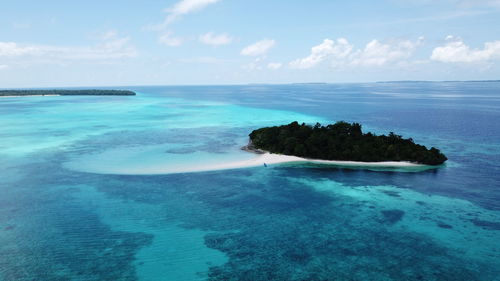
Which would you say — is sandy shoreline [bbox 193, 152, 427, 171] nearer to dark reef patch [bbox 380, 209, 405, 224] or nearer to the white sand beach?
the white sand beach

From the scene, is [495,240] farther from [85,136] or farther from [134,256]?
[85,136]

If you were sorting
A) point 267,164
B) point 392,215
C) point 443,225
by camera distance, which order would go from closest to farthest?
point 443,225
point 392,215
point 267,164

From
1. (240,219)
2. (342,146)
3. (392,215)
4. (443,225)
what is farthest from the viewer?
(342,146)

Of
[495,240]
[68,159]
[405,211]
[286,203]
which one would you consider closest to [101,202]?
[286,203]

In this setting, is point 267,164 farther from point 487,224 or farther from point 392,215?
point 487,224

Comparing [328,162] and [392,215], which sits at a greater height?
[328,162]

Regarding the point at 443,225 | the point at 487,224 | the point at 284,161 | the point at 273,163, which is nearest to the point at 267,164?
the point at 273,163

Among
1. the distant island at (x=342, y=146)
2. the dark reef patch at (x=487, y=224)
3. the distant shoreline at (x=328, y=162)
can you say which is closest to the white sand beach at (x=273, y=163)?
the distant shoreline at (x=328, y=162)

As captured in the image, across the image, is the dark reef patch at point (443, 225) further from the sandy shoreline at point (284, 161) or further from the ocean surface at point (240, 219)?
the sandy shoreline at point (284, 161)

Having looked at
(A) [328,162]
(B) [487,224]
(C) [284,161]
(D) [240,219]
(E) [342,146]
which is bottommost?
(B) [487,224]
